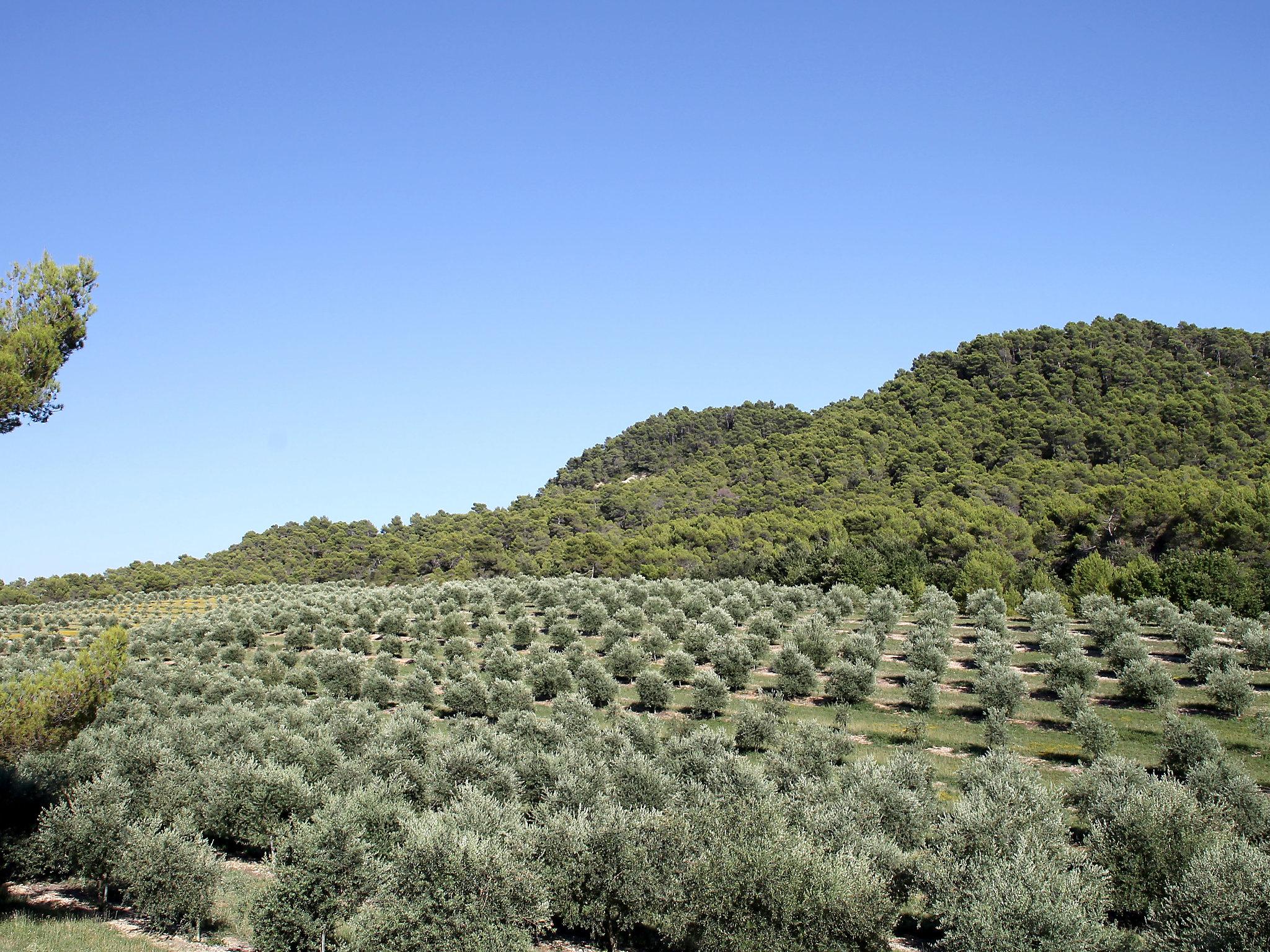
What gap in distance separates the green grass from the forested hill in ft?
151

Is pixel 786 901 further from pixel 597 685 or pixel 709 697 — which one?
pixel 597 685

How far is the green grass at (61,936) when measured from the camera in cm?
1176

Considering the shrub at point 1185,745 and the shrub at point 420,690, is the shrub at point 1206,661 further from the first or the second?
the shrub at point 420,690

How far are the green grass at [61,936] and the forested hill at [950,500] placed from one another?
46.1m

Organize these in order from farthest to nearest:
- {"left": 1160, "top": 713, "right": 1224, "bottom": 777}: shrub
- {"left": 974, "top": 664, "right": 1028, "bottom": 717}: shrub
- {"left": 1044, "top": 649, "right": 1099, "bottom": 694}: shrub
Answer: {"left": 1044, "top": 649, "right": 1099, "bottom": 694}: shrub, {"left": 974, "top": 664, "right": 1028, "bottom": 717}: shrub, {"left": 1160, "top": 713, "right": 1224, "bottom": 777}: shrub

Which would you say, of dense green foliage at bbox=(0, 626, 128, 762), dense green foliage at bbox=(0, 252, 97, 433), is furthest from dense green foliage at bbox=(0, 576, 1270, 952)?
dense green foliage at bbox=(0, 252, 97, 433)

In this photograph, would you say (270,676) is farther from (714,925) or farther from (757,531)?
(757,531)

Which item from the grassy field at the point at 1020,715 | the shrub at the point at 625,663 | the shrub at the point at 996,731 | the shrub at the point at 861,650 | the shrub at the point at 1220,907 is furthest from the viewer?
the shrub at the point at 625,663

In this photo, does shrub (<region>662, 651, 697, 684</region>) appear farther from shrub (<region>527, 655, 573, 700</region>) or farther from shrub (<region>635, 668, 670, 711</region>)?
shrub (<region>527, 655, 573, 700</region>)

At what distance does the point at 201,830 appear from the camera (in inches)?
712

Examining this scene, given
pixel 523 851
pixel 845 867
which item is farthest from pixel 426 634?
pixel 845 867

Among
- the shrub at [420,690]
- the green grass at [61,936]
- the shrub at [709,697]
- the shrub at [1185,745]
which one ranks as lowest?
the green grass at [61,936]

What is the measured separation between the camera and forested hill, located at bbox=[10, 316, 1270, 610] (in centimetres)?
5378

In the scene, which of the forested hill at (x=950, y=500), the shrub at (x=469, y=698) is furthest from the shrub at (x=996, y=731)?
the forested hill at (x=950, y=500)
